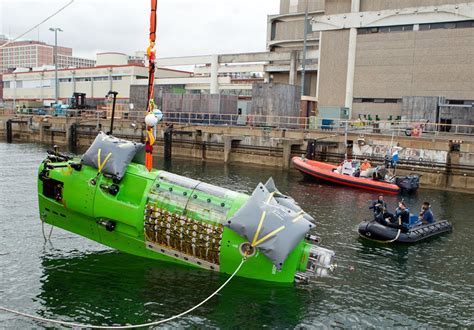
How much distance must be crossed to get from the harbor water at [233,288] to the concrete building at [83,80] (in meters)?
73.9

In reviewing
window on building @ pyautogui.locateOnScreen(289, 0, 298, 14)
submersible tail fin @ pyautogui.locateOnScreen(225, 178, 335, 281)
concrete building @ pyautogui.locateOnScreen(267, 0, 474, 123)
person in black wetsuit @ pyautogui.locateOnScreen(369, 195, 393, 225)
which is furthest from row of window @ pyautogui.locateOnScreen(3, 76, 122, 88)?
submersible tail fin @ pyautogui.locateOnScreen(225, 178, 335, 281)

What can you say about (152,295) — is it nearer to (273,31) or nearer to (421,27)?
(421,27)

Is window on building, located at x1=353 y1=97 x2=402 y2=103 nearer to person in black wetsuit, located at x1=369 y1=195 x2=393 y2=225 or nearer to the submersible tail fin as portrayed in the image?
person in black wetsuit, located at x1=369 y1=195 x2=393 y2=225

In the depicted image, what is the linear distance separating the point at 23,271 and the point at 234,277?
750 cm

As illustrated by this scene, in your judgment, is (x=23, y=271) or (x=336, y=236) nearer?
(x=23, y=271)

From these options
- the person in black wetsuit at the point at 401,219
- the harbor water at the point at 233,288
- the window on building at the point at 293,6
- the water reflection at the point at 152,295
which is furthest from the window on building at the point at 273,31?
the water reflection at the point at 152,295

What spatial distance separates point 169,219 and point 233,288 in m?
3.10

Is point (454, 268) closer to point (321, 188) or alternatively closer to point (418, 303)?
point (418, 303)

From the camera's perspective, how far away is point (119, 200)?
1633 centimetres

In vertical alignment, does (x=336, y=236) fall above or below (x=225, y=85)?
below

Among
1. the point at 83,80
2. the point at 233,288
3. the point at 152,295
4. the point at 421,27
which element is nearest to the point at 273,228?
the point at 233,288

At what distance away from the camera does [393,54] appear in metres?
55.6

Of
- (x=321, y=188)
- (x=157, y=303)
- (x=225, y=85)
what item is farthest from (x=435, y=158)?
(x=225, y=85)

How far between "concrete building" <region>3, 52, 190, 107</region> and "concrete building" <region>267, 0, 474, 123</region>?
43.3 meters
